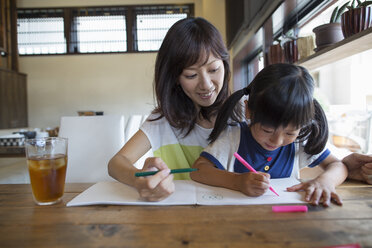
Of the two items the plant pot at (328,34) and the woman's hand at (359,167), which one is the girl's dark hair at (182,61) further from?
the plant pot at (328,34)

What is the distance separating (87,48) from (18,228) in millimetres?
5788

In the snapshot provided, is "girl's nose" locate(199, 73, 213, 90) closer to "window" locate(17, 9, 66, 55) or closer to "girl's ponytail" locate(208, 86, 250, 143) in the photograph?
"girl's ponytail" locate(208, 86, 250, 143)

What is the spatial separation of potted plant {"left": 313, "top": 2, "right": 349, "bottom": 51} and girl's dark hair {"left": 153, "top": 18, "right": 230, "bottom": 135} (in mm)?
666

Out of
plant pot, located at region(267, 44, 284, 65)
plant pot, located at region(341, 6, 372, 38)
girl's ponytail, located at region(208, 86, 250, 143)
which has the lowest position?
girl's ponytail, located at region(208, 86, 250, 143)

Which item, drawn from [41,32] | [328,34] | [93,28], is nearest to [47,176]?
[328,34]

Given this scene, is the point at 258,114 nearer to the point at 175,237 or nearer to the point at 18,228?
the point at 175,237

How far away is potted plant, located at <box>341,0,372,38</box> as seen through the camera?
3.81 ft

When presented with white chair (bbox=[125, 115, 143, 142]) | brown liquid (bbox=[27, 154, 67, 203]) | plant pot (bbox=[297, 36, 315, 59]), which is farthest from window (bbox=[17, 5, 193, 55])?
brown liquid (bbox=[27, 154, 67, 203])

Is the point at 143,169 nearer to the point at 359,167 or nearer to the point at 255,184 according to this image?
the point at 255,184

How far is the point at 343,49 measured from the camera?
52.3 inches

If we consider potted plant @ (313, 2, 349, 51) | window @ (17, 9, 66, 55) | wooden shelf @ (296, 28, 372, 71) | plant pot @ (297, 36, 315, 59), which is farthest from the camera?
window @ (17, 9, 66, 55)

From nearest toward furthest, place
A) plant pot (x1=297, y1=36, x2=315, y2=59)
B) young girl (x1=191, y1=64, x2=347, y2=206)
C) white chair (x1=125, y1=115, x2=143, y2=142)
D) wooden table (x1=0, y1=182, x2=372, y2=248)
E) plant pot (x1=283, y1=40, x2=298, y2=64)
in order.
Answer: wooden table (x1=0, y1=182, x2=372, y2=248)
young girl (x1=191, y1=64, x2=347, y2=206)
plant pot (x1=297, y1=36, x2=315, y2=59)
plant pot (x1=283, y1=40, x2=298, y2=64)
white chair (x1=125, y1=115, x2=143, y2=142)

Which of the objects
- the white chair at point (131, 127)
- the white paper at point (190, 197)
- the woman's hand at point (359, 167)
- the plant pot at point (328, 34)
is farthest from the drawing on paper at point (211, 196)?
the white chair at point (131, 127)

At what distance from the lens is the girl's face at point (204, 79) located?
1.01m
